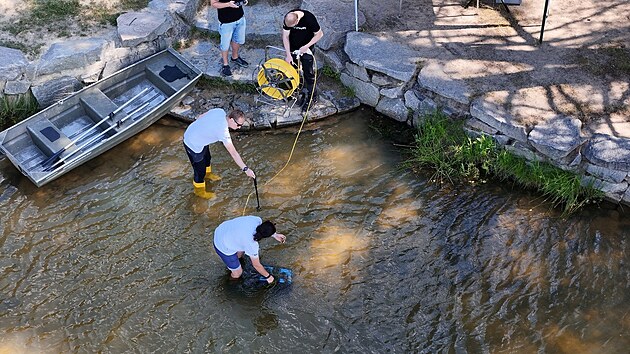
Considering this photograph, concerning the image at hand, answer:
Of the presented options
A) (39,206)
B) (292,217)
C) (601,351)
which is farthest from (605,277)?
(39,206)

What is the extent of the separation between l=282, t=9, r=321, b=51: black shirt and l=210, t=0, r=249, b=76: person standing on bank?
1.01m

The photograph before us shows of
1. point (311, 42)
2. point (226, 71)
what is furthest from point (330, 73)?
point (226, 71)

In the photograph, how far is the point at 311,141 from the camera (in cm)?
888

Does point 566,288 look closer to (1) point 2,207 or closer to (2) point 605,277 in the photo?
(2) point 605,277

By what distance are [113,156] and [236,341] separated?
3511 mm

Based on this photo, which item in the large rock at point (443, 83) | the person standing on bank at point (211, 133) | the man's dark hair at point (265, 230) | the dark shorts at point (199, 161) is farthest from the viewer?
the large rock at point (443, 83)

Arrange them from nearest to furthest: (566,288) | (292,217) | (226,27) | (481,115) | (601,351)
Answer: (601,351) < (566,288) < (292,217) < (481,115) < (226,27)

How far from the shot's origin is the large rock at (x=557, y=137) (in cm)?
784

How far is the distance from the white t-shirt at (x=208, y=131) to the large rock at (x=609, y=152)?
444 centimetres

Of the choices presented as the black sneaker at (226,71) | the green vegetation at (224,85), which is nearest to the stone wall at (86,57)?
the green vegetation at (224,85)

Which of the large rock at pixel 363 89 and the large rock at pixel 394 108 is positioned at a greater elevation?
the large rock at pixel 363 89

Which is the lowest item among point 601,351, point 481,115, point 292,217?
point 601,351

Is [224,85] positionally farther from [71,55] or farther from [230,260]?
[230,260]

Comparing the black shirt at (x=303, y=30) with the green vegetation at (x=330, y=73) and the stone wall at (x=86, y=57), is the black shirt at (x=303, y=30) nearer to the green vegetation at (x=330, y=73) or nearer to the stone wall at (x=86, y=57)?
the green vegetation at (x=330, y=73)
